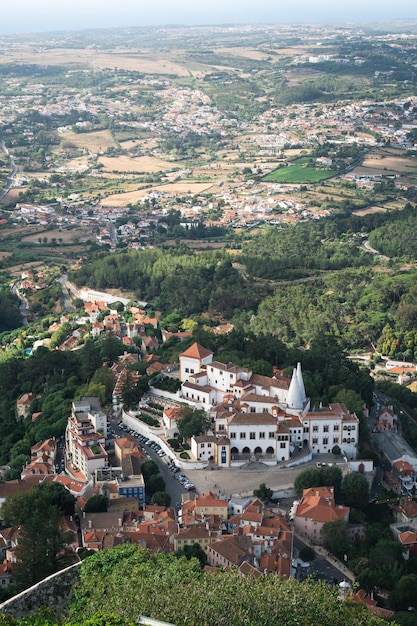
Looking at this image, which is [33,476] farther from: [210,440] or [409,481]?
[409,481]

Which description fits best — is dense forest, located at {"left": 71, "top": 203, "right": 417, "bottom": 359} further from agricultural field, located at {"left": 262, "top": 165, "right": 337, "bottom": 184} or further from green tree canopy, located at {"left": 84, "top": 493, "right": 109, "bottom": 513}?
green tree canopy, located at {"left": 84, "top": 493, "right": 109, "bottom": 513}

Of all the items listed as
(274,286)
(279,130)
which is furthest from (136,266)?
(279,130)

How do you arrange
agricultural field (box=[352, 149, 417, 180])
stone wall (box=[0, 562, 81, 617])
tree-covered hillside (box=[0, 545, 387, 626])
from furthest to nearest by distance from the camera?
agricultural field (box=[352, 149, 417, 180]) < stone wall (box=[0, 562, 81, 617]) < tree-covered hillside (box=[0, 545, 387, 626])

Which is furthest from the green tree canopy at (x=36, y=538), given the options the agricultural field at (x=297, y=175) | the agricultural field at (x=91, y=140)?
the agricultural field at (x=91, y=140)

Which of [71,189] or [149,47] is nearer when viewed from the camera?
[71,189]

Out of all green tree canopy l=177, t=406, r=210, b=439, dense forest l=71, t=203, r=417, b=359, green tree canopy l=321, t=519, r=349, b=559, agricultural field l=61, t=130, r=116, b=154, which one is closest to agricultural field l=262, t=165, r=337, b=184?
dense forest l=71, t=203, r=417, b=359

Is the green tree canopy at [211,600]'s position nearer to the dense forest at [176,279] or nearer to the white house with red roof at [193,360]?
the white house with red roof at [193,360]
